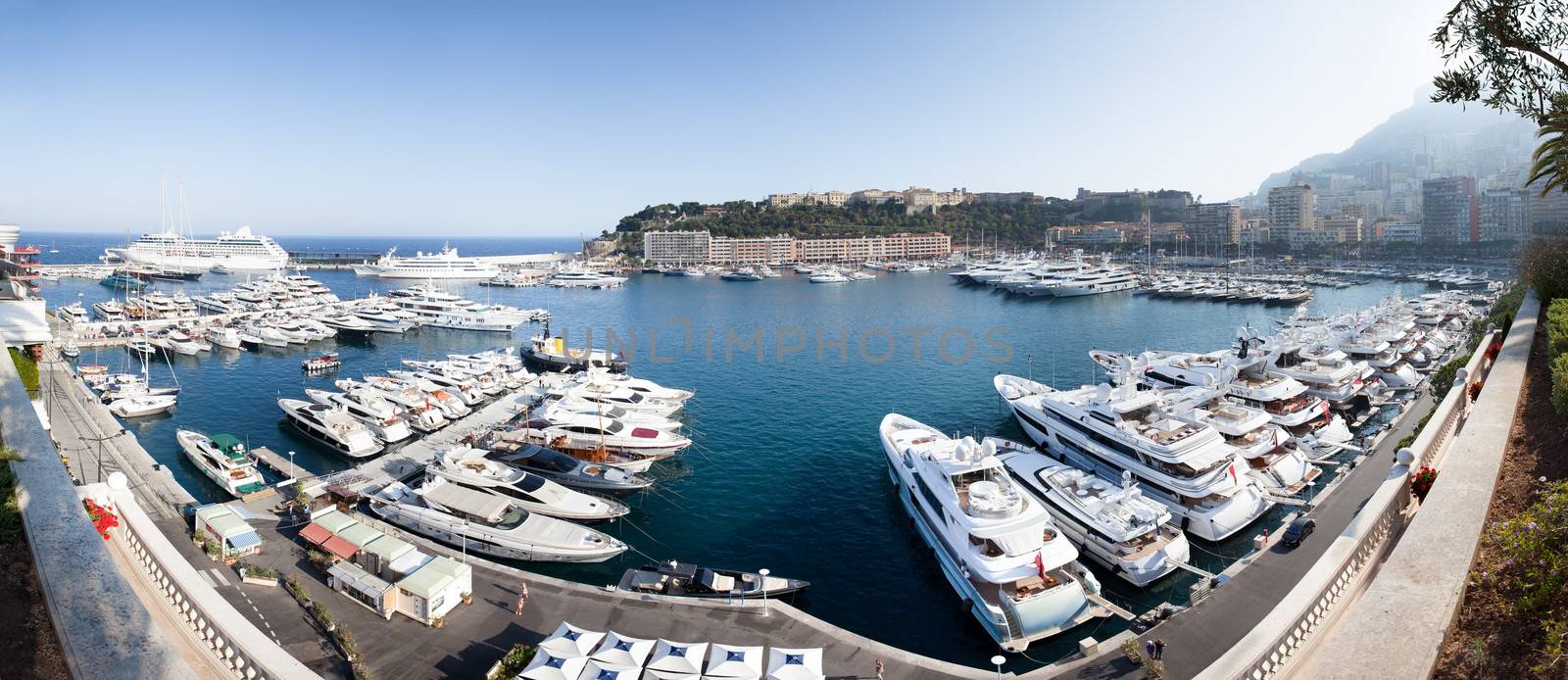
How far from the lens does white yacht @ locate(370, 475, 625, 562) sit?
1443 cm

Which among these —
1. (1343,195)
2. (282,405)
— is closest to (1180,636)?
(282,405)

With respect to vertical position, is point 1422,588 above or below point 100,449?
above

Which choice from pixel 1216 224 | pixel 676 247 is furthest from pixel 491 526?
pixel 1216 224

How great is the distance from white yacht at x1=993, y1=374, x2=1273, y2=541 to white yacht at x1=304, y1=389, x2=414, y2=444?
18362 mm

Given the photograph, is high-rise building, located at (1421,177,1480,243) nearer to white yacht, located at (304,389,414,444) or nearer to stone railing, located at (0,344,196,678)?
white yacht, located at (304,389,414,444)

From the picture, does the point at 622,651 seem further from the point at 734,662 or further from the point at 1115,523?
the point at 1115,523

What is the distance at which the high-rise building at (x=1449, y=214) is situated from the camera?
316 feet

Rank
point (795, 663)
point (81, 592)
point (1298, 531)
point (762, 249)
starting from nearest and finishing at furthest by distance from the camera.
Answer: point (81, 592), point (795, 663), point (1298, 531), point (762, 249)

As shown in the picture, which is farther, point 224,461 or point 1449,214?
point 1449,214

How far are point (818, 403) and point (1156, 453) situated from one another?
12555 millimetres

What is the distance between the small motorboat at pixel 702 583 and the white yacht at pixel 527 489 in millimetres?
3912

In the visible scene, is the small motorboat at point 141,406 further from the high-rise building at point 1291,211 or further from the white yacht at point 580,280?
the high-rise building at point 1291,211

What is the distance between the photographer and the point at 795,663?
29.4 ft

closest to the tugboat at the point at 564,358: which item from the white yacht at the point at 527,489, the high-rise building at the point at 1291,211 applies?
the white yacht at the point at 527,489
